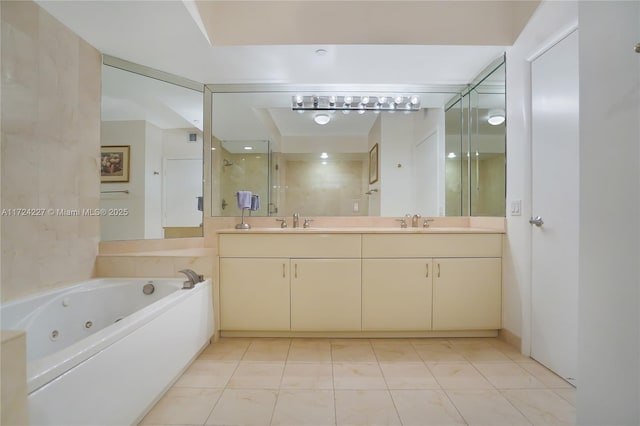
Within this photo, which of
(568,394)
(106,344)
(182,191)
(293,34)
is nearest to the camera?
(106,344)

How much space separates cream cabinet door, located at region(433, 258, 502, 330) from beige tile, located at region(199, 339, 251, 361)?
4.80 ft

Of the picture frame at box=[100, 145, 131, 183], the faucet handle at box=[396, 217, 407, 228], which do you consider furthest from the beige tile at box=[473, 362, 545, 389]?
the picture frame at box=[100, 145, 131, 183]

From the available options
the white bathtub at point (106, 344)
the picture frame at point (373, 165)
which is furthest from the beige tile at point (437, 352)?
the white bathtub at point (106, 344)

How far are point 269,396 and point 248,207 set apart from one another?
142cm

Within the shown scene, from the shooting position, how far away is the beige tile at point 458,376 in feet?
4.98

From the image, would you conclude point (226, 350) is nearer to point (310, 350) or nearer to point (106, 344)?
point (310, 350)

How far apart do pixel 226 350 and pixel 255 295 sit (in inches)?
16.6

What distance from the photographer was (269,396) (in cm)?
143

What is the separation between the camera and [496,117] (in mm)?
2164

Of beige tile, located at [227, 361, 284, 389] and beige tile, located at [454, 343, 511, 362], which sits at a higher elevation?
beige tile, located at [454, 343, 511, 362]

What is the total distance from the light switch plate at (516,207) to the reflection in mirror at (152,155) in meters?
2.57

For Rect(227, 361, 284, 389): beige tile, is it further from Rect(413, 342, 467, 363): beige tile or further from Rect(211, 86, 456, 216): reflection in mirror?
Rect(211, 86, 456, 216): reflection in mirror

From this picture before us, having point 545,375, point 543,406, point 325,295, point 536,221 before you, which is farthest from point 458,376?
point 536,221

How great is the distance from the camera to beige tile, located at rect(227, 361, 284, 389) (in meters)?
1.52
